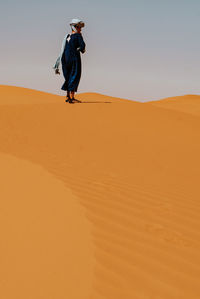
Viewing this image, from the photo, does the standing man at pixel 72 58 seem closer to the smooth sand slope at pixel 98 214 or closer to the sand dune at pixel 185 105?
the smooth sand slope at pixel 98 214

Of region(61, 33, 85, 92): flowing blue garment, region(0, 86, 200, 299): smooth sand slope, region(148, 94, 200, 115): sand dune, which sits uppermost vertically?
region(148, 94, 200, 115): sand dune

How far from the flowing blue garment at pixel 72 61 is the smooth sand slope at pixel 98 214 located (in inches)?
102

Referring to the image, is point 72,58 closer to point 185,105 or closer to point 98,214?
point 98,214

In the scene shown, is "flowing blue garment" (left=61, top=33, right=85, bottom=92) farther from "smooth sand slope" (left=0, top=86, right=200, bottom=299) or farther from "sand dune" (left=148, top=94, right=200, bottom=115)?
"sand dune" (left=148, top=94, right=200, bottom=115)

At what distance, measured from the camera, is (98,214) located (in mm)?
3459

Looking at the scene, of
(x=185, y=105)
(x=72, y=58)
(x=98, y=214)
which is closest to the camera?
(x=98, y=214)

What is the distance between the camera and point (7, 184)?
4.08 meters

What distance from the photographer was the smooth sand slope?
239 cm

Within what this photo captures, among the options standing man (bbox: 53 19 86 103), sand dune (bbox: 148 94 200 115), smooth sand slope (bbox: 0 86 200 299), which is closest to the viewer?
smooth sand slope (bbox: 0 86 200 299)

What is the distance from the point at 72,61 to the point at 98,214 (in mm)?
6707

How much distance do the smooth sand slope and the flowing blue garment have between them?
2597 mm

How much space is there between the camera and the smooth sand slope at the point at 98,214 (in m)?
2.39

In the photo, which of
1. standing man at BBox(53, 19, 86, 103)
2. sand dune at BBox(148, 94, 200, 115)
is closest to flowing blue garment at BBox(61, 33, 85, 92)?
standing man at BBox(53, 19, 86, 103)

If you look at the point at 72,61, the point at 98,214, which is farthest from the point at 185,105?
the point at 98,214
